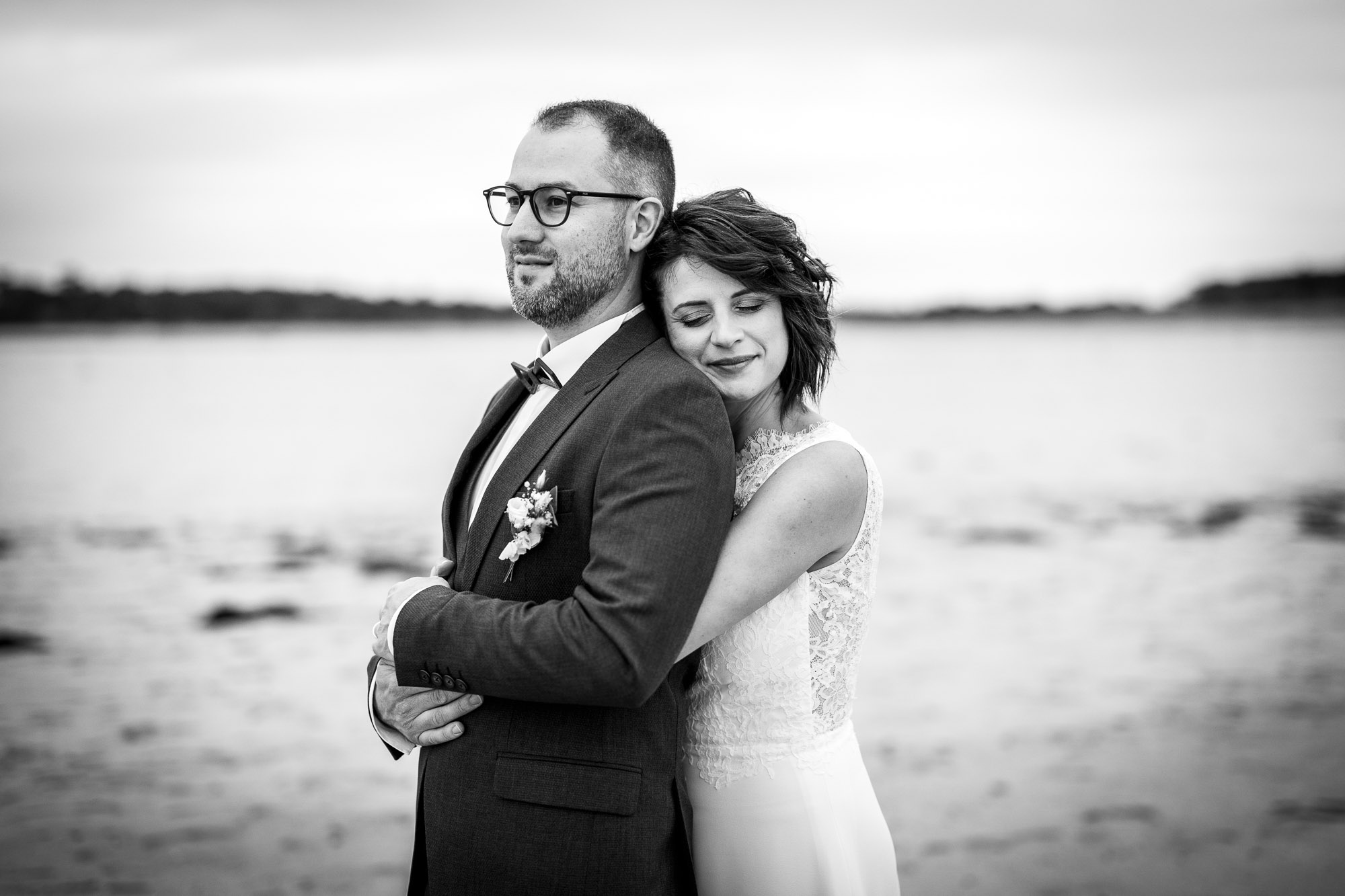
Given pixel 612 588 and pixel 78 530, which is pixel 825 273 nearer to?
pixel 612 588

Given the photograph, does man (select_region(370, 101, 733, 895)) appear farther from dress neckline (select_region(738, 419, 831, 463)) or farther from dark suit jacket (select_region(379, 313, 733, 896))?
dress neckline (select_region(738, 419, 831, 463))

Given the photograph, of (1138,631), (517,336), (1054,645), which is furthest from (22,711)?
(517,336)

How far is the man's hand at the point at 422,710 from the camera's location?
8.48ft

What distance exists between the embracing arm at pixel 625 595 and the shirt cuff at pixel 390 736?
0.35 m

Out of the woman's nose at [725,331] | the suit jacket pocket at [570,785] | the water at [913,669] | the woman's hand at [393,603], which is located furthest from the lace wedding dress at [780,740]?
Result: the water at [913,669]

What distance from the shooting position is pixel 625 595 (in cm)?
228

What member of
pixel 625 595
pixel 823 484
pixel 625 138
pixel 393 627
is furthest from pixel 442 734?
pixel 625 138

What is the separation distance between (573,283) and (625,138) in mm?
416

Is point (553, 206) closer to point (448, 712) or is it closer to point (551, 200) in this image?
point (551, 200)

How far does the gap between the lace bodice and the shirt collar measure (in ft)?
1.75

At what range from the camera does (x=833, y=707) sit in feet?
10.1

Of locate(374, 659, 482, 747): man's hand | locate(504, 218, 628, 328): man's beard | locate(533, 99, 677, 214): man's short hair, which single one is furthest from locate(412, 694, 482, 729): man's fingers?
locate(533, 99, 677, 214): man's short hair

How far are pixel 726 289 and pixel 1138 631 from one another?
30.2ft

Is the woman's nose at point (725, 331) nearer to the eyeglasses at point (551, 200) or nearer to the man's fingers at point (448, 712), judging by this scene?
the eyeglasses at point (551, 200)
